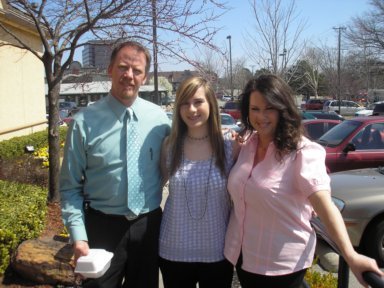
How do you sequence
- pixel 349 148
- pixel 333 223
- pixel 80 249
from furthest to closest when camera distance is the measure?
1. pixel 349 148
2. pixel 80 249
3. pixel 333 223

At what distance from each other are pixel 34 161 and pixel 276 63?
34.6 ft

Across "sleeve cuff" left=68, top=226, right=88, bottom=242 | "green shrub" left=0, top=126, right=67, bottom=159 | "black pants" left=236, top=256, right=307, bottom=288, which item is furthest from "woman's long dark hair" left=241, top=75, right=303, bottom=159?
"green shrub" left=0, top=126, right=67, bottom=159

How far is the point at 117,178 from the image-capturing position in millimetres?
2332

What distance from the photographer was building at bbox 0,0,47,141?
35.2 feet

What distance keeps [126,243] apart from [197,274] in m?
0.44

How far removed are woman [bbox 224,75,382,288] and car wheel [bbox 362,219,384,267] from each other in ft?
9.66

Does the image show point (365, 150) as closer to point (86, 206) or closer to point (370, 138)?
point (370, 138)

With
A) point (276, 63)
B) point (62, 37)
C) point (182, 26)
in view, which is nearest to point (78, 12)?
point (62, 37)

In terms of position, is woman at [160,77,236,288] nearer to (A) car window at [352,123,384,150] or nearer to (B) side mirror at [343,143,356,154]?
(B) side mirror at [343,143,356,154]

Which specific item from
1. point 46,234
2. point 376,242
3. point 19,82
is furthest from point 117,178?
point 19,82

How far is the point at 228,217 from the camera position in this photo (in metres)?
2.39

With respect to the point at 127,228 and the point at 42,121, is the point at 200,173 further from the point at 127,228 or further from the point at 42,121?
the point at 42,121

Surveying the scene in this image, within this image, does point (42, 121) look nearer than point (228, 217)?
No

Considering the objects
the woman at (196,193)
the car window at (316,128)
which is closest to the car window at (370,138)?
the car window at (316,128)
